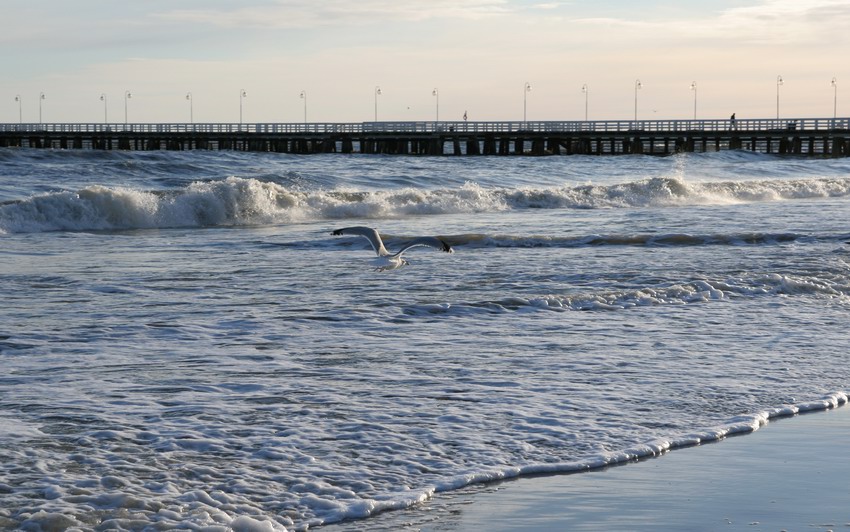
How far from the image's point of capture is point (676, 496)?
4707mm


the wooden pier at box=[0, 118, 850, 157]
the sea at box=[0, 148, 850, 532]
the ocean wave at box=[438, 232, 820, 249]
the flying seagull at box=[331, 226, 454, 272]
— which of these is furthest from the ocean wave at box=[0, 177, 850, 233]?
the wooden pier at box=[0, 118, 850, 157]

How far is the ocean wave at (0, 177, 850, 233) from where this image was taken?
835 inches

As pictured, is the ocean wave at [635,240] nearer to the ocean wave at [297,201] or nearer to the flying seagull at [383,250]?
the flying seagull at [383,250]

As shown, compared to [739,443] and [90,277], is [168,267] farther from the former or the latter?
[739,443]

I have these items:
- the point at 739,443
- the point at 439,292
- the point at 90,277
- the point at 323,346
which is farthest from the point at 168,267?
the point at 739,443

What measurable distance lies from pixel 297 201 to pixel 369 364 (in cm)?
1794

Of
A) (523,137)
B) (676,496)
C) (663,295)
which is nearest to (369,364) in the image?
(676,496)

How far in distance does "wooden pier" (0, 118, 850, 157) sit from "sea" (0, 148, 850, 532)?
144 feet

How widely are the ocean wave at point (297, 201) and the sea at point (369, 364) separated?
3.59 m

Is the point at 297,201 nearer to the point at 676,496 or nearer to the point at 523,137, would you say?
the point at 676,496

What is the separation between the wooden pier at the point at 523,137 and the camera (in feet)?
198

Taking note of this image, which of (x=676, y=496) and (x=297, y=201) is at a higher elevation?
(x=297, y=201)

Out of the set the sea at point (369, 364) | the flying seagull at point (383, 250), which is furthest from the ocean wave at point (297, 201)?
the flying seagull at point (383, 250)

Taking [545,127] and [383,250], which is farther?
[545,127]
